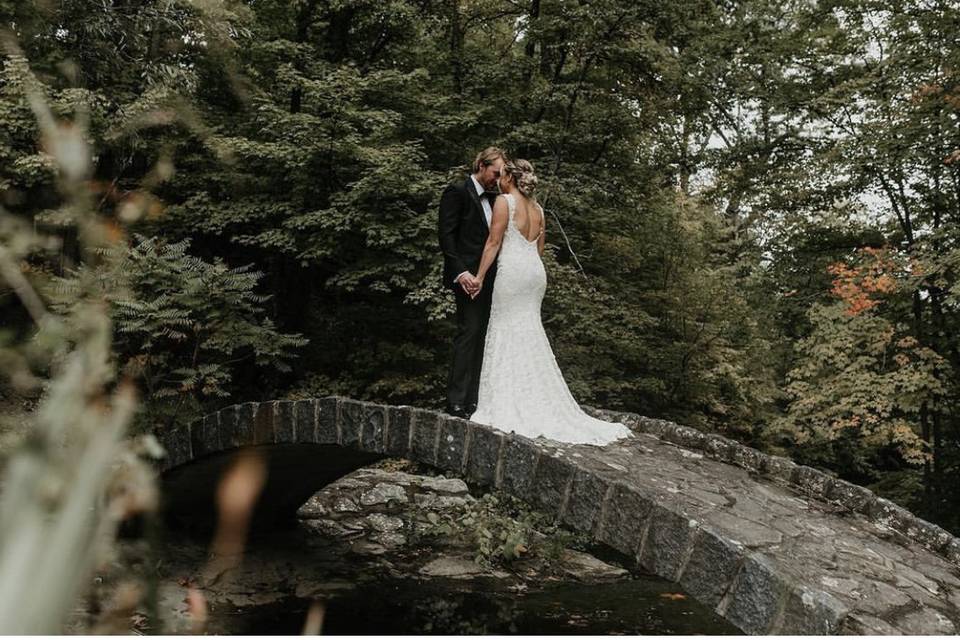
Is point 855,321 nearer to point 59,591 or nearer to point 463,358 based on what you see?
point 463,358

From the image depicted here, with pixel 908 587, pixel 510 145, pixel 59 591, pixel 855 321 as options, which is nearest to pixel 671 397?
pixel 855 321

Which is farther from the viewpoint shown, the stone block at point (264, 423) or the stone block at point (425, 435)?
the stone block at point (264, 423)

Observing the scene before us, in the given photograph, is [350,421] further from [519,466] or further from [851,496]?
[851,496]

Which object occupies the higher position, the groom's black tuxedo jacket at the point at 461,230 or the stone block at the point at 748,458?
the groom's black tuxedo jacket at the point at 461,230

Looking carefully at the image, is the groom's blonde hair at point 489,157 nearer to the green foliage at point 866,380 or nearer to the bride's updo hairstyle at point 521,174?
the bride's updo hairstyle at point 521,174

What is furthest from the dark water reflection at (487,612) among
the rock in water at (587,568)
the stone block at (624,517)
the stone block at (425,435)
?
the stone block at (624,517)

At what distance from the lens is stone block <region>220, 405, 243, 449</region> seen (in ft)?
22.1

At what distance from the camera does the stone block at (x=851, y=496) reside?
4844 mm

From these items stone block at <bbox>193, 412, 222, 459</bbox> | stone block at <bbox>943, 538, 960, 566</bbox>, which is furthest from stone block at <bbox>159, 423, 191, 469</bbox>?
stone block at <bbox>943, 538, 960, 566</bbox>

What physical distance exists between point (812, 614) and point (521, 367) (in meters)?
2.78

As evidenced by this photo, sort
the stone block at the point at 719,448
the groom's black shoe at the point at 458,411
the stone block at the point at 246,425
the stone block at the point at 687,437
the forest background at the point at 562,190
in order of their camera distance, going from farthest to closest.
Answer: the forest background at the point at 562,190
the stone block at the point at 246,425
the stone block at the point at 687,437
the stone block at the point at 719,448
the groom's black shoe at the point at 458,411

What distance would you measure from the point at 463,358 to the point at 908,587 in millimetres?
2944

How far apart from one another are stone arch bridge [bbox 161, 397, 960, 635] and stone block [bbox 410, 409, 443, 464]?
11 millimetres

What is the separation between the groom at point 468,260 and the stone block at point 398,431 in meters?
0.34
